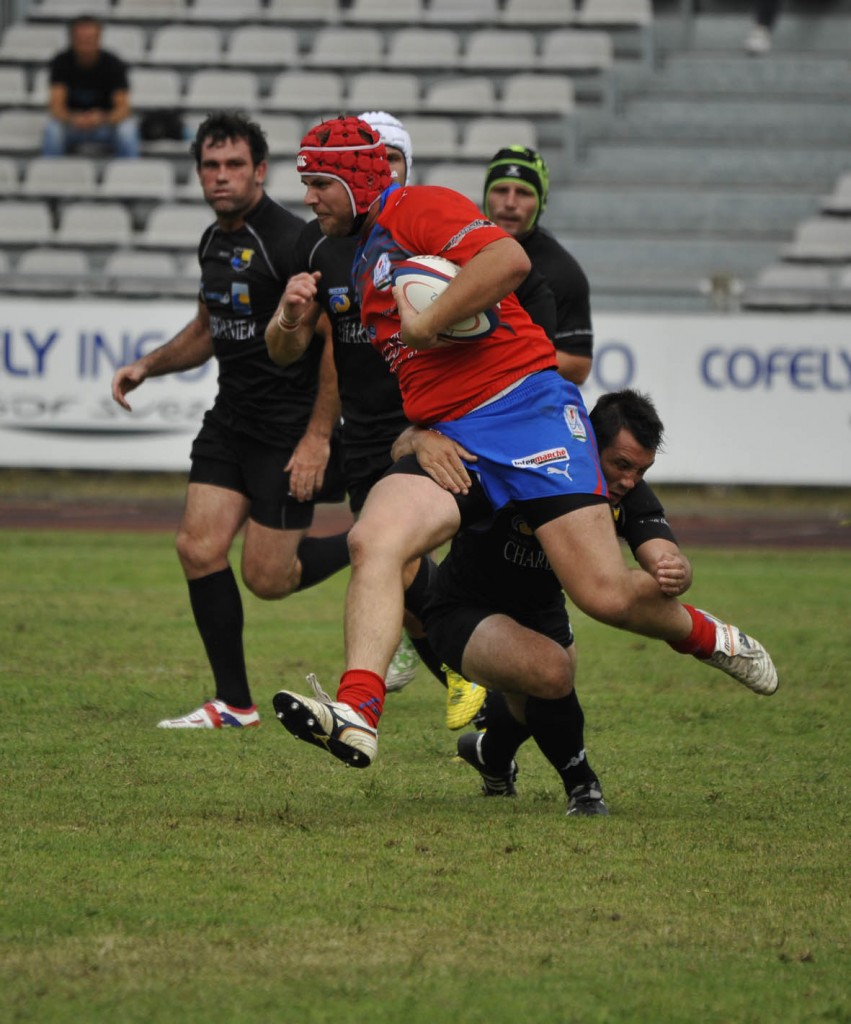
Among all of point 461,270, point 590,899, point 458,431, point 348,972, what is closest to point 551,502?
point 458,431

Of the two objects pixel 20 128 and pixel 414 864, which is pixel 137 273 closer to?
pixel 20 128

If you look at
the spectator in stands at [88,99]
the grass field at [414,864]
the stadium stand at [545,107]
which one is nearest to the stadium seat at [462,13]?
the stadium stand at [545,107]

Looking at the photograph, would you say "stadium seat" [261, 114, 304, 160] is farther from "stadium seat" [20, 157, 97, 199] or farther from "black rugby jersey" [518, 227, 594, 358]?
"black rugby jersey" [518, 227, 594, 358]

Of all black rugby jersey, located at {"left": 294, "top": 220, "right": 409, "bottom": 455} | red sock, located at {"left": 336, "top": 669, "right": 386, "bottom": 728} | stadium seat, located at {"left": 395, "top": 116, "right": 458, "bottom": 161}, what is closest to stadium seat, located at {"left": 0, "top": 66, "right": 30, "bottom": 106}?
stadium seat, located at {"left": 395, "top": 116, "right": 458, "bottom": 161}

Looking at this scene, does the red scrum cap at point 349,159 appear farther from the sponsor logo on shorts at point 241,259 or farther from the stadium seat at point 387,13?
the stadium seat at point 387,13

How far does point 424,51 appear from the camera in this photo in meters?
20.3

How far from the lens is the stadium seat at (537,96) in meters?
19.5

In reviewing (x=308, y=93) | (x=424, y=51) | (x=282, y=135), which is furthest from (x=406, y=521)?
(x=424, y=51)

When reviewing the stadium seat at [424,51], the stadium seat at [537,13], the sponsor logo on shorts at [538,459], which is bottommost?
the sponsor logo on shorts at [538,459]

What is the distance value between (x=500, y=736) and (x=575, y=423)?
39.5 inches

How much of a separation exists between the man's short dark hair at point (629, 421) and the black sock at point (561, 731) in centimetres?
75

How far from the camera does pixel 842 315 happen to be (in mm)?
15141

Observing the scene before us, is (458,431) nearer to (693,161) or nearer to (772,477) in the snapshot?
(772,477)

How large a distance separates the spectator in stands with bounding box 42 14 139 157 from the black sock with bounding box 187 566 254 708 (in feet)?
40.5
